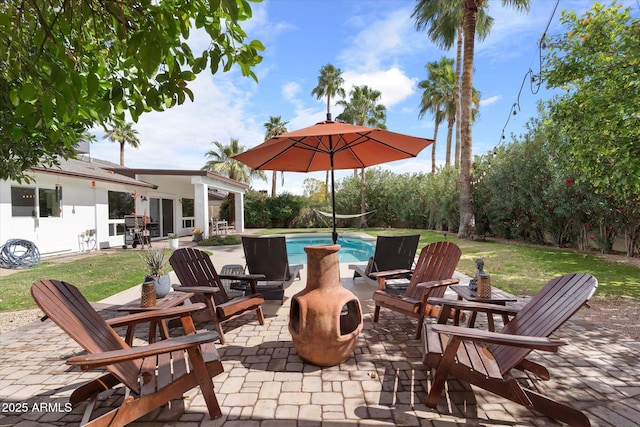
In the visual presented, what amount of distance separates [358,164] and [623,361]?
3895 millimetres

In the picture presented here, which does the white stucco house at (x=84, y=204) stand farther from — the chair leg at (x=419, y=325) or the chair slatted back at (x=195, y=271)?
the chair leg at (x=419, y=325)

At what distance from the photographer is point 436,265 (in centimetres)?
388

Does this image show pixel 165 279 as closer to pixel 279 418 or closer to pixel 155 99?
pixel 279 418

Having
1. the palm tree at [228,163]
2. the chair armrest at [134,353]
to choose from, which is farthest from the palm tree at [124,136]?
the chair armrest at [134,353]

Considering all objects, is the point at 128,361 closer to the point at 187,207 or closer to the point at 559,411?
the point at 559,411

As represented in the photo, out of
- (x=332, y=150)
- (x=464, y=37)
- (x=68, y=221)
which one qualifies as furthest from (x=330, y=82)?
(x=332, y=150)

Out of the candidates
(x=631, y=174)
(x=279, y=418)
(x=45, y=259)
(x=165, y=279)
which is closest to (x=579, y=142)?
(x=631, y=174)

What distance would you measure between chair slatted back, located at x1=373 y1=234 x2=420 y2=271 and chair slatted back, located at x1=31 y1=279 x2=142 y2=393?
3681mm

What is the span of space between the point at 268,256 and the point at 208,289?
5.29 ft

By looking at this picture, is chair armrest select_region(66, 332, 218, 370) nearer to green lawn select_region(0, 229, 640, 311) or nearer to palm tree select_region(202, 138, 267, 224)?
green lawn select_region(0, 229, 640, 311)

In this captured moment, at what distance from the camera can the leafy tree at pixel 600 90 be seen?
4.69 meters

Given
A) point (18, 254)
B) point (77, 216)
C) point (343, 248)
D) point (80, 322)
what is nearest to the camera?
point (80, 322)

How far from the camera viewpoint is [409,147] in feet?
14.2

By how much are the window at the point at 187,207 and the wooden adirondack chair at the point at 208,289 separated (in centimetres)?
1500
